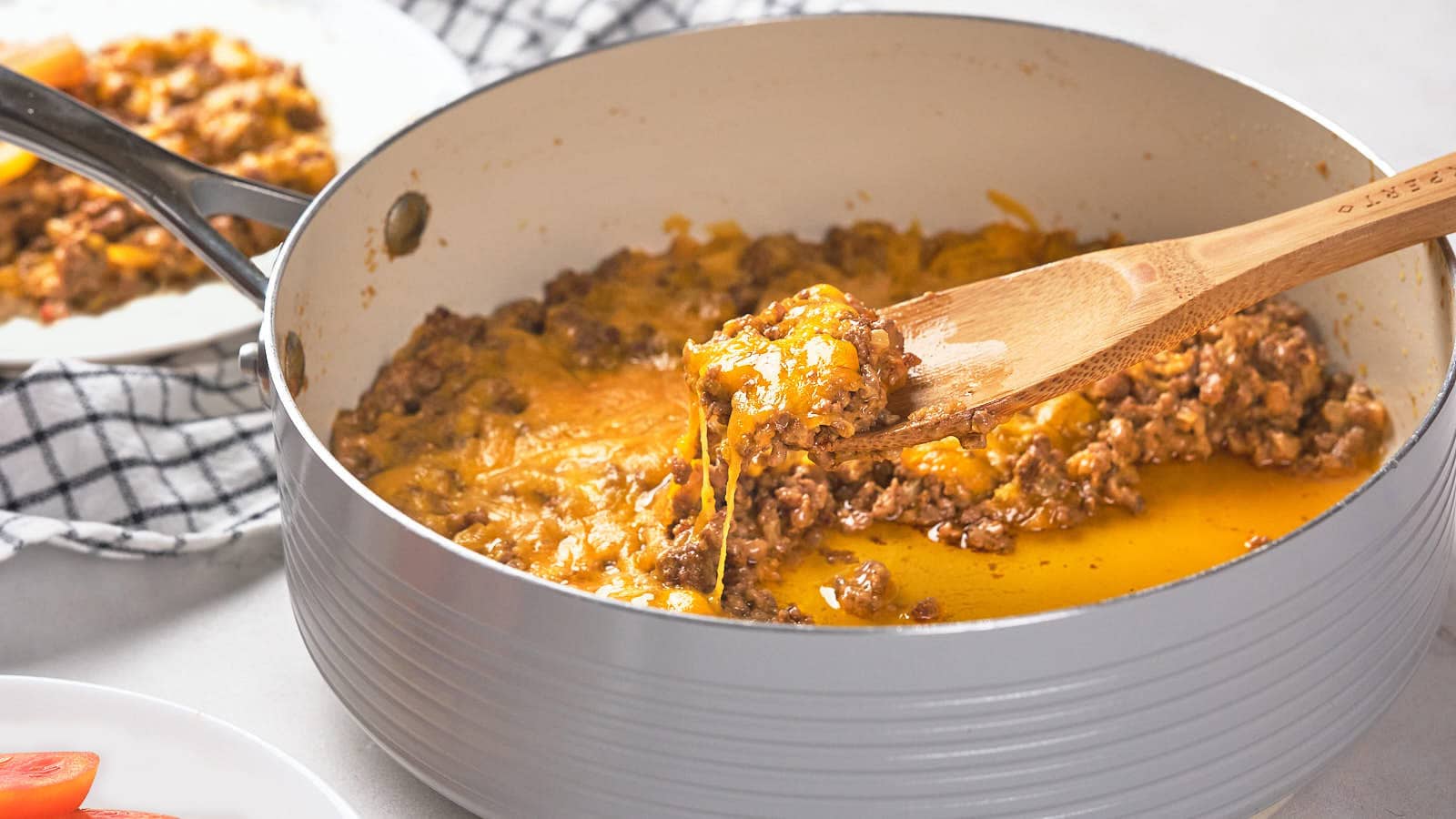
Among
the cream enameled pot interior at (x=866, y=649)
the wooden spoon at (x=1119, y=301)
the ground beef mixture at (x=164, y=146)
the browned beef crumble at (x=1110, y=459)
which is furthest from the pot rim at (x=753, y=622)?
the ground beef mixture at (x=164, y=146)

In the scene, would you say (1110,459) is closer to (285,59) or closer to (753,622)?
(753,622)

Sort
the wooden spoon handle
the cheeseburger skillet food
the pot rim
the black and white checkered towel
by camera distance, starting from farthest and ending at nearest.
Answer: the black and white checkered towel, the cheeseburger skillet food, the wooden spoon handle, the pot rim

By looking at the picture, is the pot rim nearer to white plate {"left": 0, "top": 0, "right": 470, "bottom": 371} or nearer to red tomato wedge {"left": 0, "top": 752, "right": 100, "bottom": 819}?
red tomato wedge {"left": 0, "top": 752, "right": 100, "bottom": 819}

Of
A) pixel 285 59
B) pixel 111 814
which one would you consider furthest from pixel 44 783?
pixel 285 59

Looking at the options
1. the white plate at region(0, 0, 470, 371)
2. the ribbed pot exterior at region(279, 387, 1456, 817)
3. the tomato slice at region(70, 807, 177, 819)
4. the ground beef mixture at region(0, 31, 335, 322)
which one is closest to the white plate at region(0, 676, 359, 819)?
the tomato slice at region(70, 807, 177, 819)

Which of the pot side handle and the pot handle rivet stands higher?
the pot side handle

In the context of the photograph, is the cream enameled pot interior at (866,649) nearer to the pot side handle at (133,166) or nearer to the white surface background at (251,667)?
the pot side handle at (133,166)
